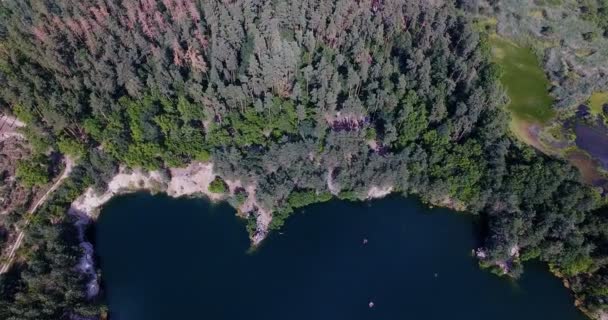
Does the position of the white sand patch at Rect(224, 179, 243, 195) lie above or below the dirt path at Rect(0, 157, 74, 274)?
above

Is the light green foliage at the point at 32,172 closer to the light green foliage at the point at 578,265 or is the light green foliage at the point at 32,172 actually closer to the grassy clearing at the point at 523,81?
the light green foliage at the point at 578,265

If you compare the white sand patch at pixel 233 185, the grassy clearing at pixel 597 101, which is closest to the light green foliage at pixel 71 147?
the white sand patch at pixel 233 185

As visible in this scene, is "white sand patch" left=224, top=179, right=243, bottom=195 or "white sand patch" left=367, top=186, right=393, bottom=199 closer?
"white sand patch" left=224, top=179, right=243, bottom=195

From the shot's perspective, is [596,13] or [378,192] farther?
[596,13]

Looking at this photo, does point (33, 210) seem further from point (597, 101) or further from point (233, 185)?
point (597, 101)

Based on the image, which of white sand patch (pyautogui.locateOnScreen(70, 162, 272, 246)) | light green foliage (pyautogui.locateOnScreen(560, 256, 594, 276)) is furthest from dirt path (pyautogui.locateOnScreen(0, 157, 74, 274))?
light green foliage (pyautogui.locateOnScreen(560, 256, 594, 276))

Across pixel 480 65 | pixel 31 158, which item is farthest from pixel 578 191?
pixel 31 158

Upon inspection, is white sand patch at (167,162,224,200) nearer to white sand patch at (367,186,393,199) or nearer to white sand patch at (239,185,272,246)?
white sand patch at (239,185,272,246)

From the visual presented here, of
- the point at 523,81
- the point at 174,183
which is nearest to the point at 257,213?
the point at 174,183
